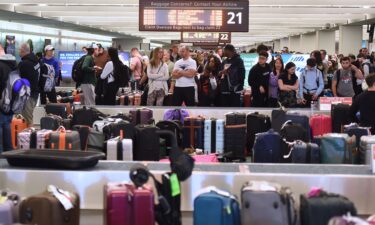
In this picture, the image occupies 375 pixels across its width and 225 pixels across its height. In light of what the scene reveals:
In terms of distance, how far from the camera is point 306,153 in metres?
5.68

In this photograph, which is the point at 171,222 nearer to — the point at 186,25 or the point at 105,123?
the point at 105,123

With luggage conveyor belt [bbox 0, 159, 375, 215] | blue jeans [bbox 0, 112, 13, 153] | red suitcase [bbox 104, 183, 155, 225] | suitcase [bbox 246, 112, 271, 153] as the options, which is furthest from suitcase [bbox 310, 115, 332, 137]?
red suitcase [bbox 104, 183, 155, 225]

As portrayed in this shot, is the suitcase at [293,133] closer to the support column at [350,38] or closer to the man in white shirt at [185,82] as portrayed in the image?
the man in white shirt at [185,82]

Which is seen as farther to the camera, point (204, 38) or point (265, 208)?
point (204, 38)

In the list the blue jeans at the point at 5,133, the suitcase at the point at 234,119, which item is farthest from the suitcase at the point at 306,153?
the blue jeans at the point at 5,133

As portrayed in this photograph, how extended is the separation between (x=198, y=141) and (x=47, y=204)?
4819 mm

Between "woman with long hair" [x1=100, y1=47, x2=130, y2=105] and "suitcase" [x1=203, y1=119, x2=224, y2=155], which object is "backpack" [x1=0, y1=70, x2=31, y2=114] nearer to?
"suitcase" [x1=203, y1=119, x2=224, y2=155]

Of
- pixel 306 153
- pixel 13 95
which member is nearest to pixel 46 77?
pixel 13 95

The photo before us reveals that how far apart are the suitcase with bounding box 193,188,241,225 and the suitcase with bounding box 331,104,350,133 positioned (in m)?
5.27

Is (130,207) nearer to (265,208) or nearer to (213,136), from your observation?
(265,208)

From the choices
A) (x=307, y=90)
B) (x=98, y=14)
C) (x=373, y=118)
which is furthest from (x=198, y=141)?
(x=98, y=14)

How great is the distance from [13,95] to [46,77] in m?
3.16

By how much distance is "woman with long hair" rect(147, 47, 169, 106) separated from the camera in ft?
35.7

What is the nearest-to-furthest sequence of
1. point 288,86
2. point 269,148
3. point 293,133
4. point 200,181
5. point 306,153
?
point 200,181
point 306,153
point 269,148
point 293,133
point 288,86
